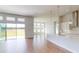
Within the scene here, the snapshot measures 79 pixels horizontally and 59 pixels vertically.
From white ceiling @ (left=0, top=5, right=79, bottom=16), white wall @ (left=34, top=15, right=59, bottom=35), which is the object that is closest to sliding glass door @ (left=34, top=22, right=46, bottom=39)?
white wall @ (left=34, top=15, right=59, bottom=35)

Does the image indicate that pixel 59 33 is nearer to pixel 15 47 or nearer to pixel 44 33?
pixel 44 33

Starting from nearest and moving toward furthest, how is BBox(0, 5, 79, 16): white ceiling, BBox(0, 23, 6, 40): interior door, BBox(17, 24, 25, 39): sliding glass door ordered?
BBox(0, 5, 79, 16): white ceiling
BBox(0, 23, 6, 40): interior door
BBox(17, 24, 25, 39): sliding glass door

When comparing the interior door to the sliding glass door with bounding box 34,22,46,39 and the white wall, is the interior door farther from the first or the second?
the white wall

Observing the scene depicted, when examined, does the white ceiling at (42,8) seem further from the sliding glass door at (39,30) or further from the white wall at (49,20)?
the sliding glass door at (39,30)

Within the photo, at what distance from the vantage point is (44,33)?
6219mm

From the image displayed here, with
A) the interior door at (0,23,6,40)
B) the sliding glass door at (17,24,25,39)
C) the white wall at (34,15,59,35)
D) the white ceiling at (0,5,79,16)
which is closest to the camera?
the white ceiling at (0,5,79,16)

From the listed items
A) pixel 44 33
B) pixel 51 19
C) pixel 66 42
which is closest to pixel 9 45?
pixel 44 33

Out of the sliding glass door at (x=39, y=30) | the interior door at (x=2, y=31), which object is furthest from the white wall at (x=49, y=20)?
the interior door at (x=2, y=31)

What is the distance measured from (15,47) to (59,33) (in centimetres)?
245

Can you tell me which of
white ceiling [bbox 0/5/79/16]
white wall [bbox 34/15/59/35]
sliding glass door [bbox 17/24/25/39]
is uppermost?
white ceiling [bbox 0/5/79/16]

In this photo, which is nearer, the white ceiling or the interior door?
the white ceiling

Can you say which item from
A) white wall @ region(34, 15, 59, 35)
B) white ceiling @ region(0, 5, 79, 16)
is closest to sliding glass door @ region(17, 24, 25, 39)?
white ceiling @ region(0, 5, 79, 16)

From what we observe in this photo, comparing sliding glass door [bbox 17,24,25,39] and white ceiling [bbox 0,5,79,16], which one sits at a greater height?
white ceiling [bbox 0,5,79,16]

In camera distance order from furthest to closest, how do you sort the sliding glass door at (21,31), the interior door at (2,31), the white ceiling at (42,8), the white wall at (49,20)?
the sliding glass door at (21,31)
the white wall at (49,20)
the interior door at (2,31)
the white ceiling at (42,8)
